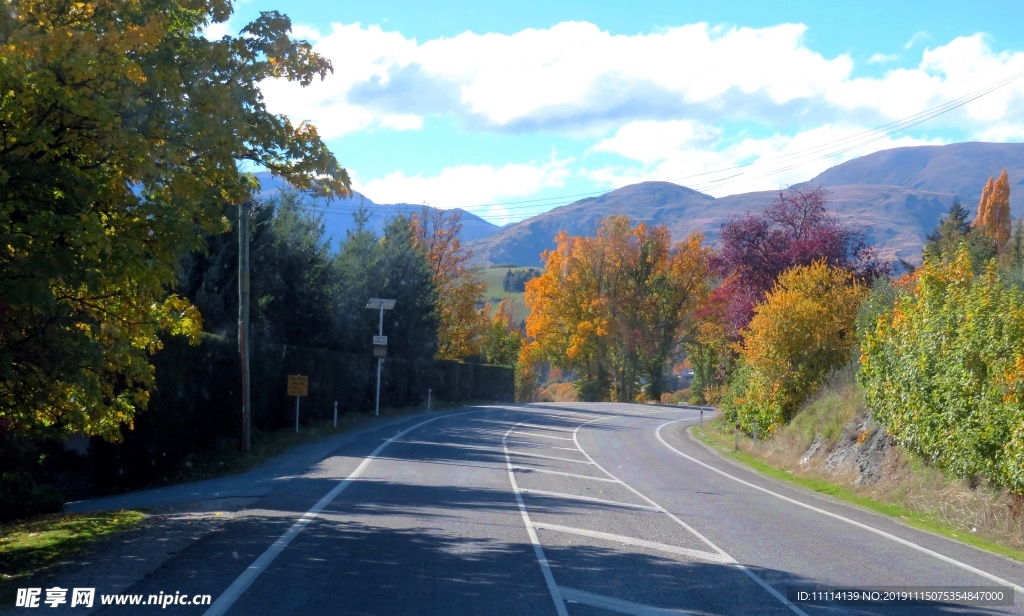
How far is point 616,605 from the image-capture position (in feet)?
25.7

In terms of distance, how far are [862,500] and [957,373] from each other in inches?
146

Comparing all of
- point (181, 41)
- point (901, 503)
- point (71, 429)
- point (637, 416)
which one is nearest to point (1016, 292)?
point (901, 503)

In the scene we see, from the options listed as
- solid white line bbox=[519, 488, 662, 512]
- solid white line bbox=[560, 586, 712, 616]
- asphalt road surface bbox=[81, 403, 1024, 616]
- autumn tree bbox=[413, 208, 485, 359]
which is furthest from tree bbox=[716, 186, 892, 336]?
solid white line bbox=[560, 586, 712, 616]

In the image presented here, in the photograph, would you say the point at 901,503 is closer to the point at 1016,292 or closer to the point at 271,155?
the point at 1016,292

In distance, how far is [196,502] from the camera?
14.2 metres

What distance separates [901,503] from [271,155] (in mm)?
12445

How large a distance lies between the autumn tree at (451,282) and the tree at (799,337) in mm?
33611

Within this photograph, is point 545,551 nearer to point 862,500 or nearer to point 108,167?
point 108,167

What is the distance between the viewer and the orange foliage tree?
65.0 m

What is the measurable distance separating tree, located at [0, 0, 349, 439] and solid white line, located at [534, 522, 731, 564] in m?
5.27

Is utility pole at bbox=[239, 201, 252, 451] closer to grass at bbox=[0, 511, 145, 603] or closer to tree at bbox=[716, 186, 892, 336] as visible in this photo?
grass at bbox=[0, 511, 145, 603]

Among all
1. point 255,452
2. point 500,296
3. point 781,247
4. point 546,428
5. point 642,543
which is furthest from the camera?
point 500,296

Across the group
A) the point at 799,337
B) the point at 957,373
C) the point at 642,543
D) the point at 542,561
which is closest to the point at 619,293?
the point at 799,337

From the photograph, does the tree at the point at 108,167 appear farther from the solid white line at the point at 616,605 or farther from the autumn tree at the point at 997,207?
the autumn tree at the point at 997,207
